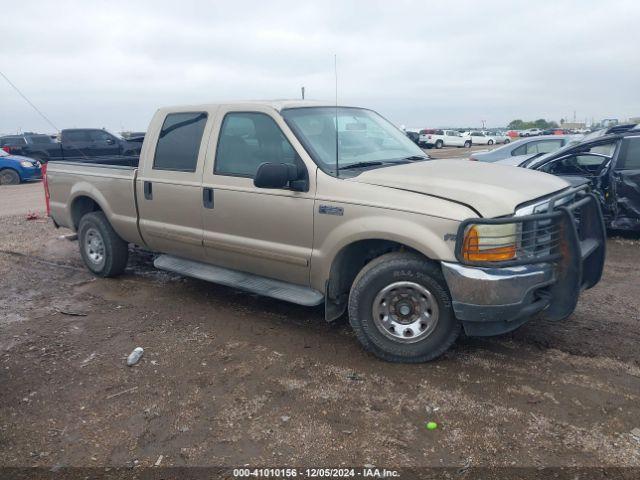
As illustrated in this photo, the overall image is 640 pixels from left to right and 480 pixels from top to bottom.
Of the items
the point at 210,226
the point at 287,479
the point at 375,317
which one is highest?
the point at 210,226

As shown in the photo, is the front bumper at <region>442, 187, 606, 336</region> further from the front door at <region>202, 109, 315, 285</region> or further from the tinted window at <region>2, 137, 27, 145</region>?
the tinted window at <region>2, 137, 27, 145</region>

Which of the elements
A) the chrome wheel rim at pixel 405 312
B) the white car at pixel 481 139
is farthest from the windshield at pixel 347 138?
the white car at pixel 481 139

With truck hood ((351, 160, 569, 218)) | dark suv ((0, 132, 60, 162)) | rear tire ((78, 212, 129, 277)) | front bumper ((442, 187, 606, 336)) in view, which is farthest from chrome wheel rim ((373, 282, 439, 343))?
dark suv ((0, 132, 60, 162))

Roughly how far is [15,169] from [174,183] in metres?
15.8

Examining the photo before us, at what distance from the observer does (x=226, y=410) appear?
11.5ft

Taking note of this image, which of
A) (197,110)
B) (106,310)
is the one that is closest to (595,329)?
(197,110)

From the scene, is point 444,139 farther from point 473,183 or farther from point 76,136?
point 473,183

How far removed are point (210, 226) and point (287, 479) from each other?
2.64 metres

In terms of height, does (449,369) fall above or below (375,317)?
below

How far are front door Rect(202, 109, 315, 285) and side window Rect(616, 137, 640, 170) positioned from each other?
5286 mm

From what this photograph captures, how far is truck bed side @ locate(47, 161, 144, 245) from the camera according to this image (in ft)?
18.9

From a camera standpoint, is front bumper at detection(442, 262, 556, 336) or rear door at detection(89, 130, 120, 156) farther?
rear door at detection(89, 130, 120, 156)

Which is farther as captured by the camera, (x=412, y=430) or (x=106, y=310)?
(x=106, y=310)

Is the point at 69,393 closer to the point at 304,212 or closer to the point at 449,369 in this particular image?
the point at 304,212
